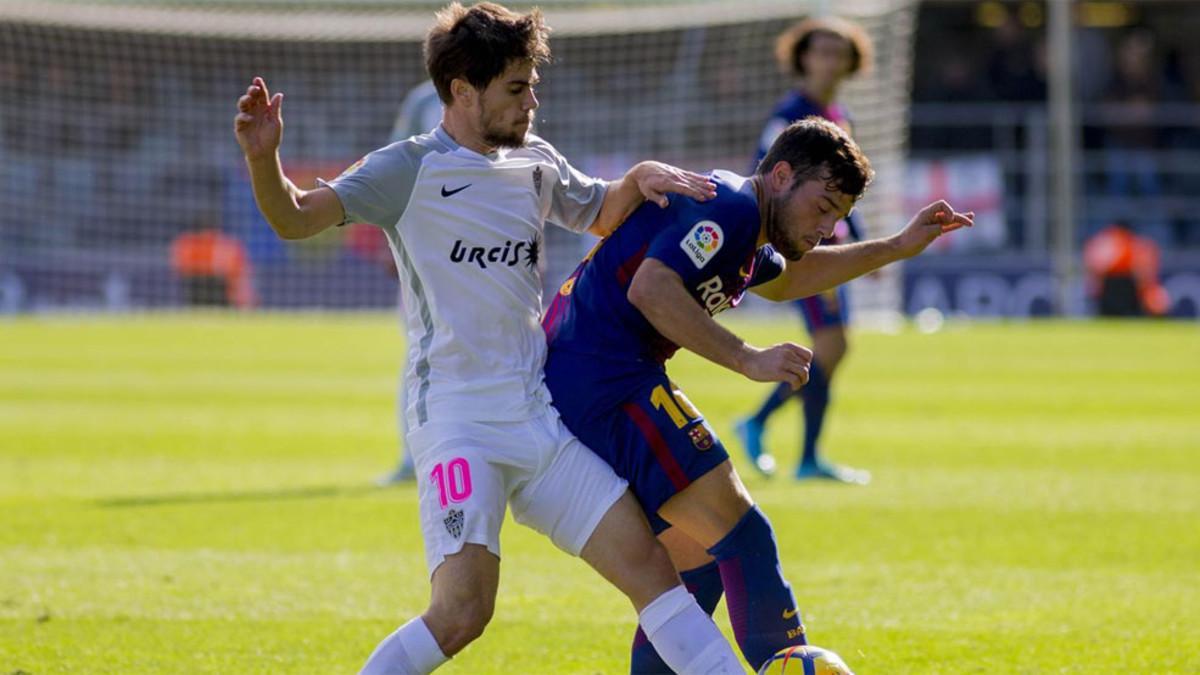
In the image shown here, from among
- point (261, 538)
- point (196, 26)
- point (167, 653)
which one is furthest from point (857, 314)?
point (167, 653)

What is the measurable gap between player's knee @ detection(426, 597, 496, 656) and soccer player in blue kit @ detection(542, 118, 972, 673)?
54cm

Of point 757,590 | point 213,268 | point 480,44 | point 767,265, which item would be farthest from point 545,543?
point 213,268

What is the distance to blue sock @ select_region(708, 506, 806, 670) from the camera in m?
4.55

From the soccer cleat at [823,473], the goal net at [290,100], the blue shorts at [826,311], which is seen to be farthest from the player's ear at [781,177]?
the goal net at [290,100]

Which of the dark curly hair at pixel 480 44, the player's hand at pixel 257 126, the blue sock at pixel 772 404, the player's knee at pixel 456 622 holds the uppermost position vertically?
the dark curly hair at pixel 480 44

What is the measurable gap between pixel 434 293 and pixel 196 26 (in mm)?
16023

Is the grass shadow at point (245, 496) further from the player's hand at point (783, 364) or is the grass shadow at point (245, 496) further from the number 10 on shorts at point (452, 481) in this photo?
the player's hand at point (783, 364)

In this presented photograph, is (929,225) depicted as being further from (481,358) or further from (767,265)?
(481,358)

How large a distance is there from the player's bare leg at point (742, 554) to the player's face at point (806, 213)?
0.61m

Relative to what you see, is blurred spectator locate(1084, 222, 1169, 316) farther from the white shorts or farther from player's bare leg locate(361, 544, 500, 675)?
player's bare leg locate(361, 544, 500, 675)

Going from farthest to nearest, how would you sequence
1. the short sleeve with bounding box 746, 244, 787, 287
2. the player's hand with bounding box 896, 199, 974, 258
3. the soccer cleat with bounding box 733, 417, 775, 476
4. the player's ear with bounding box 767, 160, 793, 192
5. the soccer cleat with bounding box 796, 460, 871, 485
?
the soccer cleat with bounding box 733, 417, 775, 476, the soccer cleat with bounding box 796, 460, 871, 485, the player's hand with bounding box 896, 199, 974, 258, the short sleeve with bounding box 746, 244, 787, 287, the player's ear with bounding box 767, 160, 793, 192

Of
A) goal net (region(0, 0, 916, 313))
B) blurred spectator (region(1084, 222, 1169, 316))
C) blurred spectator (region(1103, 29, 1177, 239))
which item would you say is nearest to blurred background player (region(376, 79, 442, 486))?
goal net (region(0, 0, 916, 313))

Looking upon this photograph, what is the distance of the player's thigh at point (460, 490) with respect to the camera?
14.1 ft

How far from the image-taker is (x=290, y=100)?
20.7 metres
